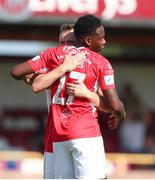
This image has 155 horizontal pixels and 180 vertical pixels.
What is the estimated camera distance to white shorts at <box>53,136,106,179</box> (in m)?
5.31

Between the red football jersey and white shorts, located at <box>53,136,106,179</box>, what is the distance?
0.16 ft

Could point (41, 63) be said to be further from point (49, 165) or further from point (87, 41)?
point (49, 165)

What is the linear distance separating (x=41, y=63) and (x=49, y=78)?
19 centimetres

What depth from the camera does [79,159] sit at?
5.32m

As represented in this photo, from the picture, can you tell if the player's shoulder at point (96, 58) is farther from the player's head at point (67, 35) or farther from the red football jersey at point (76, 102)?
the player's head at point (67, 35)

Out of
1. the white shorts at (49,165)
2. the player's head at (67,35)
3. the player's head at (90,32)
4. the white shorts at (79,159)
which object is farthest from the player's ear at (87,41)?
the white shorts at (49,165)

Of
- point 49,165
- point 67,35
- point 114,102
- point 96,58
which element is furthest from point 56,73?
point 49,165

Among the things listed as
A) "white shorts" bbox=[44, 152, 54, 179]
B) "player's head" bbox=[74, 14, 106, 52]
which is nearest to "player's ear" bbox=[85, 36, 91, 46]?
"player's head" bbox=[74, 14, 106, 52]

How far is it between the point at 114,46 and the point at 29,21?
2.67 m

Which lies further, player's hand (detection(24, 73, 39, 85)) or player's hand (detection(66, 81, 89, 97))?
player's hand (detection(24, 73, 39, 85))

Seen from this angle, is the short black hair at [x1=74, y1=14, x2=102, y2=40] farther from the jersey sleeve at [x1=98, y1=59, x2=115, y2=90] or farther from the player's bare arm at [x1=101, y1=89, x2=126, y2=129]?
the player's bare arm at [x1=101, y1=89, x2=126, y2=129]

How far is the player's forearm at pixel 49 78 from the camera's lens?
17.4 feet

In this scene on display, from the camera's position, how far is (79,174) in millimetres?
5328

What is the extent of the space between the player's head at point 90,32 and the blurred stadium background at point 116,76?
271 inches
